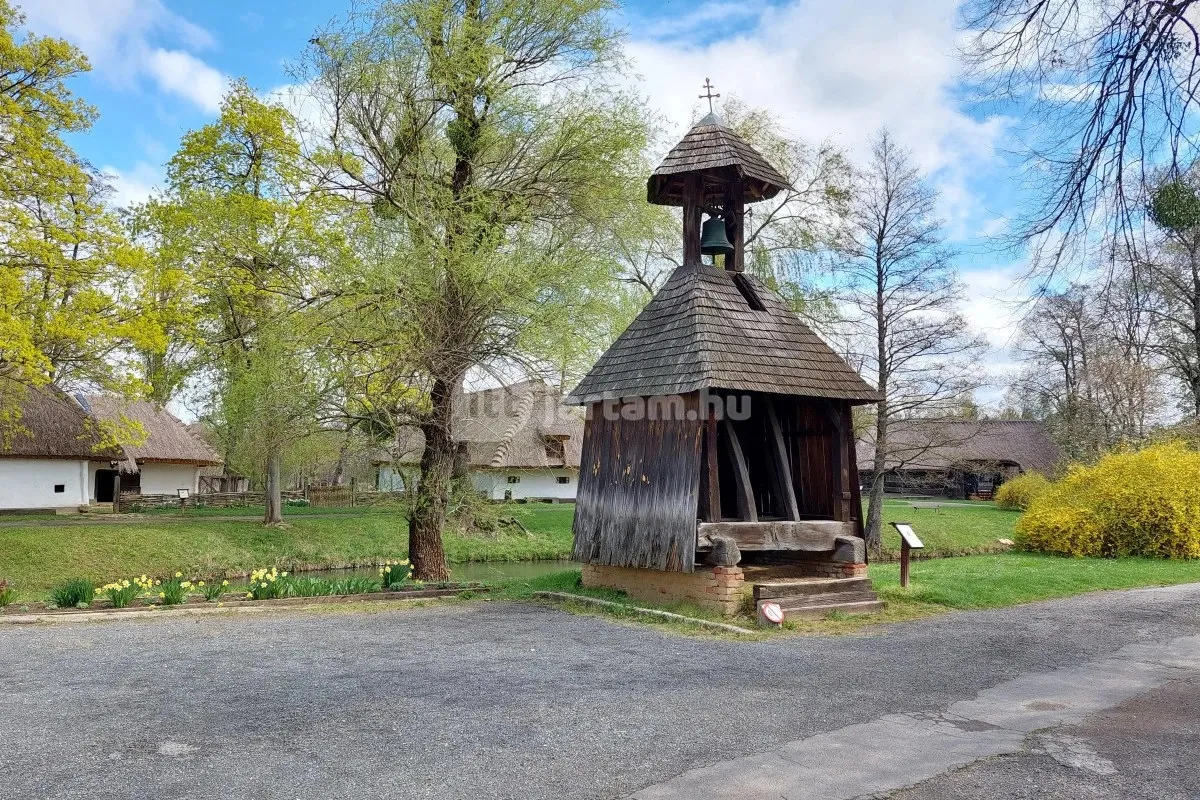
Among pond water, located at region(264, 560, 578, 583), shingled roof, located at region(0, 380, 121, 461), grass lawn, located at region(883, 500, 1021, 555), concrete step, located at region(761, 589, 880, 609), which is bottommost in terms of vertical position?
pond water, located at region(264, 560, 578, 583)

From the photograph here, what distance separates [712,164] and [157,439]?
3162cm

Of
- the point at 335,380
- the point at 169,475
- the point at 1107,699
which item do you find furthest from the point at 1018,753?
the point at 169,475

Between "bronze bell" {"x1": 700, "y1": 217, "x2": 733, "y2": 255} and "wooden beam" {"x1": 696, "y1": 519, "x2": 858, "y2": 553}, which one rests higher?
"bronze bell" {"x1": 700, "y1": 217, "x2": 733, "y2": 255}

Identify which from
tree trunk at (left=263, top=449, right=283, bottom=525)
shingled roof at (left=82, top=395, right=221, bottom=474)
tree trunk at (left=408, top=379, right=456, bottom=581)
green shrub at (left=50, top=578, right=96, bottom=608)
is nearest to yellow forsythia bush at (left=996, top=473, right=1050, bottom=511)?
tree trunk at (left=408, top=379, right=456, bottom=581)

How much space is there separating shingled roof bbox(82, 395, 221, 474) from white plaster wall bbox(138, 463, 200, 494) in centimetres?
94

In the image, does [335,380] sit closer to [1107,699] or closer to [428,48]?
[428,48]

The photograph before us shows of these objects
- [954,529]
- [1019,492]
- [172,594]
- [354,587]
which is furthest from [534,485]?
[172,594]

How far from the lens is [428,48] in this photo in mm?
15336

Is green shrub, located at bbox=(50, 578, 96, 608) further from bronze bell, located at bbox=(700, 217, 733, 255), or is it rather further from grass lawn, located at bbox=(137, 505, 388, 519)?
grass lawn, located at bbox=(137, 505, 388, 519)

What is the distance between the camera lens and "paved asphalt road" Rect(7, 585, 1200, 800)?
4.96 m

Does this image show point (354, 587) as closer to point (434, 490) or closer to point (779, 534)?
point (434, 490)

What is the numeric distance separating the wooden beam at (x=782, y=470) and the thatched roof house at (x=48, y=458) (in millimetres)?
24282

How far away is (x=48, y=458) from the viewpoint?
96.6 feet

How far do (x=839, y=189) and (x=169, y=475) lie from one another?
30.3 metres
